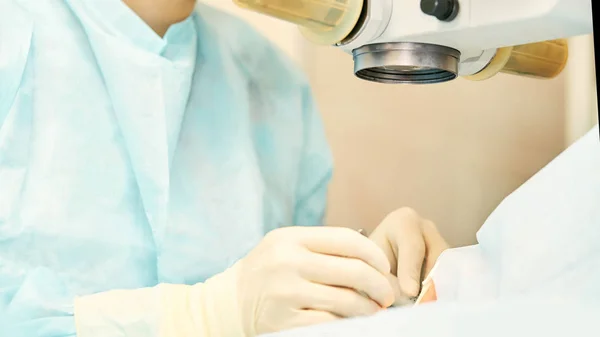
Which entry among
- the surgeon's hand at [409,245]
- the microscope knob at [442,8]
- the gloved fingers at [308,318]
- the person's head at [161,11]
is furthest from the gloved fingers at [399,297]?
the person's head at [161,11]

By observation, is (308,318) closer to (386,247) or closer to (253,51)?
(386,247)

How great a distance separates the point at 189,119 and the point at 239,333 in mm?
411

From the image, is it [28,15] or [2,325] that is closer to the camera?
[2,325]

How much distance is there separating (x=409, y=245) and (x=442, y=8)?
0.49m

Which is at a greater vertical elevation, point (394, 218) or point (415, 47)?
point (415, 47)

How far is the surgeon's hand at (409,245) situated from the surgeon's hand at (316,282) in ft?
0.52

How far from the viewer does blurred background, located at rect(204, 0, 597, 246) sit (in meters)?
1.32

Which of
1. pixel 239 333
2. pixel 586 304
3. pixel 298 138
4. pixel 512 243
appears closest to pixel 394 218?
pixel 298 138

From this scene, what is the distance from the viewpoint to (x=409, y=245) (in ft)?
3.24

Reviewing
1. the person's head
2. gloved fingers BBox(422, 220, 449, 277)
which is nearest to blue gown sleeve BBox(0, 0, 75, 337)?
the person's head

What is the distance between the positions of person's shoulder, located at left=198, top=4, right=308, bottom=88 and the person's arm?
5cm

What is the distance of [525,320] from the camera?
1.33 feet

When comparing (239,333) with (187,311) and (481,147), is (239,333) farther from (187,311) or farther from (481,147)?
(481,147)

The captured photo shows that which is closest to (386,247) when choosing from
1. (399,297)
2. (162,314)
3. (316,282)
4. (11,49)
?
(399,297)
